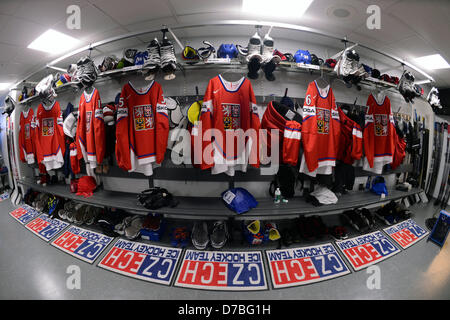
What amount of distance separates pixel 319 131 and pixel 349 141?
1.52ft

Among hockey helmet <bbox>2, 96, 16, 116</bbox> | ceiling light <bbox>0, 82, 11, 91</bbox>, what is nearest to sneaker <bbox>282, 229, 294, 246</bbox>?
hockey helmet <bbox>2, 96, 16, 116</bbox>

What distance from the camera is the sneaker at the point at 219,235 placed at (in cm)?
124

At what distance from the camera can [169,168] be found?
1.56 metres

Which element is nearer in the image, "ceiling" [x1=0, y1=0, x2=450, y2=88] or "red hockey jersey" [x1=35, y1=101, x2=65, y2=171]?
"ceiling" [x1=0, y1=0, x2=450, y2=88]

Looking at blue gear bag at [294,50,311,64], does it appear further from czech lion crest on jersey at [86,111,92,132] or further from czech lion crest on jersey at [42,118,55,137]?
czech lion crest on jersey at [42,118,55,137]

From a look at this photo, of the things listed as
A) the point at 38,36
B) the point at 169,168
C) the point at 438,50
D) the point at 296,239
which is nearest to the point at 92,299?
the point at 169,168

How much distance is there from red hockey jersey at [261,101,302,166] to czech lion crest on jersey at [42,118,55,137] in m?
2.78

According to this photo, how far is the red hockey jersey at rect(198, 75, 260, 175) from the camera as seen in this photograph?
1.17 metres

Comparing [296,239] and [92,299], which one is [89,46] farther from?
[296,239]

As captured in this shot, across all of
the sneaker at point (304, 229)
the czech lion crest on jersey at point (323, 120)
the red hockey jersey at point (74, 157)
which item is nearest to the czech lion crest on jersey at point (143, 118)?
the red hockey jersey at point (74, 157)

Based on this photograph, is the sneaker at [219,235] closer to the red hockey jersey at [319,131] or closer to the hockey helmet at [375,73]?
the red hockey jersey at [319,131]

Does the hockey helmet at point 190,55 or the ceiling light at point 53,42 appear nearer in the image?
the hockey helmet at point 190,55

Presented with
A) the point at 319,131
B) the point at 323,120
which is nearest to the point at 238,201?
the point at 319,131

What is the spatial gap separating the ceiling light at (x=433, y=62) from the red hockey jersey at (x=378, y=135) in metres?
0.64
